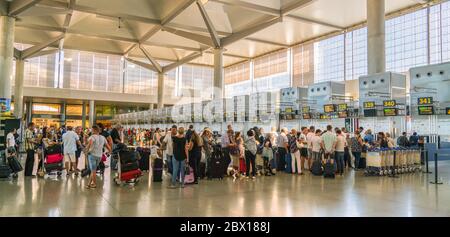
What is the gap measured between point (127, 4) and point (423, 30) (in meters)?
19.1

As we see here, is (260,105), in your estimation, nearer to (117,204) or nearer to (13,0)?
(117,204)

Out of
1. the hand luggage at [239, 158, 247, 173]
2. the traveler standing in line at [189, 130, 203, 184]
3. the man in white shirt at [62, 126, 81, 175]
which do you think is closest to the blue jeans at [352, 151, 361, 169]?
the hand luggage at [239, 158, 247, 173]

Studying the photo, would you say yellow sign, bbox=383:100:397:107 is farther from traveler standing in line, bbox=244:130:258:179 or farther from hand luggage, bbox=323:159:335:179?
traveler standing in line, bbox=244:130:258:179

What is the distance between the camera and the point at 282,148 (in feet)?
40.6

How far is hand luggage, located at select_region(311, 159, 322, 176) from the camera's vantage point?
1128 centimetres

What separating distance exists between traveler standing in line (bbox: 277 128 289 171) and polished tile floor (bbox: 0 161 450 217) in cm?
237

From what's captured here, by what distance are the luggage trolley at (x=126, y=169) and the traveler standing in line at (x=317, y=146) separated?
631 centimetres

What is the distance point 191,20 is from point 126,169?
610 inches

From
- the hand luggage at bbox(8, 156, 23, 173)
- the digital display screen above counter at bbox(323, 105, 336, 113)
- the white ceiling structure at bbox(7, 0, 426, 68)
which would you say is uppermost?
the white ceiling structure at bbox(7, 0, 426, 68)

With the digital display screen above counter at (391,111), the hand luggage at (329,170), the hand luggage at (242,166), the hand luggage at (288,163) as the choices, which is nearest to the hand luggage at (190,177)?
the hand luggage at (242,166)

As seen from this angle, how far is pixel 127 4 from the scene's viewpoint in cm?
2033

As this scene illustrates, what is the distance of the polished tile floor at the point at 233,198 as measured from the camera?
19.4 ft

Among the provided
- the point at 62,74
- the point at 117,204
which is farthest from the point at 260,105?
the point at 62,74

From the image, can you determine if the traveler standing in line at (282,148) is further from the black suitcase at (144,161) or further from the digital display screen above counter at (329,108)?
the black suitcase at (144,161)
